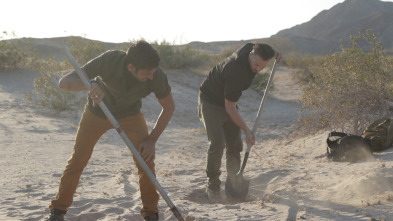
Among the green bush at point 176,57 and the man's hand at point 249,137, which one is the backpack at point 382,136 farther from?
the green bush at point 176,57

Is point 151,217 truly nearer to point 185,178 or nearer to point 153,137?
point 153,137

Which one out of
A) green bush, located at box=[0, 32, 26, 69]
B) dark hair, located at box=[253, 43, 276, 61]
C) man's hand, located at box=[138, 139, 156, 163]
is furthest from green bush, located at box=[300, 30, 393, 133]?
green bush, located at box=[0, 32, 26, 69]

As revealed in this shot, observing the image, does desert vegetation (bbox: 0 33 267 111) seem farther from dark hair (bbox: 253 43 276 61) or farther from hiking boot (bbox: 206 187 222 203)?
dark hair (bbox: 253 43 276 61)

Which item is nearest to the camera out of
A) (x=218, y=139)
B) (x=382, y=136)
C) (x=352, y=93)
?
(x=218, y=139)

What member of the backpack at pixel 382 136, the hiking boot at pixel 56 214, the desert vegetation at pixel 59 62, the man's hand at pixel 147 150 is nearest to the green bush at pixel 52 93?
the desert vegetation at pixel 59 62

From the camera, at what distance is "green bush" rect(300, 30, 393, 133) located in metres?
7.40

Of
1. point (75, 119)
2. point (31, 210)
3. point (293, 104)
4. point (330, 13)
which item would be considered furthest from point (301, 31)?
point (31, 210)

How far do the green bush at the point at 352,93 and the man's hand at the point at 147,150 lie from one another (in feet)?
14.7

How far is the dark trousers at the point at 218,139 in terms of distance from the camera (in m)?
4.79

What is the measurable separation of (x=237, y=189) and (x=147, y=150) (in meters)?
1.72

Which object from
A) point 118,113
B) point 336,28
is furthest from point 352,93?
point 336,28

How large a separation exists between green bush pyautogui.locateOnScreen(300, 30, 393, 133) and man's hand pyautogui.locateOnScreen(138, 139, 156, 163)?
14.7 feet

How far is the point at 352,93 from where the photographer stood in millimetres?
7512

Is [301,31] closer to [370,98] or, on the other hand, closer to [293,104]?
[293,104]
